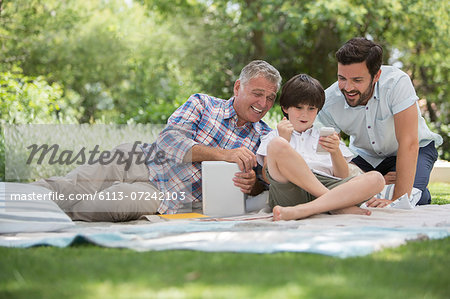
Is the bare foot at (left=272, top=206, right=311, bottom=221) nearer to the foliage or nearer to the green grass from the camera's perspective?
the green grass

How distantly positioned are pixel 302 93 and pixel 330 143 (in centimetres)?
36

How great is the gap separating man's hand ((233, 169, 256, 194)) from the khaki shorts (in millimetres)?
151

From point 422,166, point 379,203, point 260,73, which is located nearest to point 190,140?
point 260,73

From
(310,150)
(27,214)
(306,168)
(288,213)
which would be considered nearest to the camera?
(27,214)

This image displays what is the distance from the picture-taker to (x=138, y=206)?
3.22 metres

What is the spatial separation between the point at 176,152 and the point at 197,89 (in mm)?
8668

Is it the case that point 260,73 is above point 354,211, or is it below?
above

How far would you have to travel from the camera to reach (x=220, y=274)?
5.46 feet

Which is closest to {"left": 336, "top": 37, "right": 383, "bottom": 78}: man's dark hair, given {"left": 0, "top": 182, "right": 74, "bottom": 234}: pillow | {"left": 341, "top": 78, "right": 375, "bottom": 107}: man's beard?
{"left": 341, "top": 78, "right": 375, "bottom": 107}: man's beard

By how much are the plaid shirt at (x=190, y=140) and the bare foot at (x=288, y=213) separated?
79cm

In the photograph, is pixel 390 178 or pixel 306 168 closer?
pixel 306 168

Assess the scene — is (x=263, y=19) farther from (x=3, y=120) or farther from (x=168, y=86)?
(x=3, y=120)

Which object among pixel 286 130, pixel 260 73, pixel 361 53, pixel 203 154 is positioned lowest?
pixel 203 154

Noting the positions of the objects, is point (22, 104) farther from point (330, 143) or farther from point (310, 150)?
point (330, 143)
